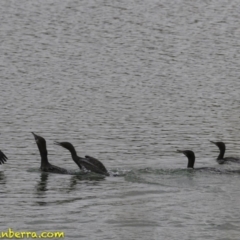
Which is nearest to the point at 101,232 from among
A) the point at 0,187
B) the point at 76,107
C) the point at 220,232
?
the point at 220,232

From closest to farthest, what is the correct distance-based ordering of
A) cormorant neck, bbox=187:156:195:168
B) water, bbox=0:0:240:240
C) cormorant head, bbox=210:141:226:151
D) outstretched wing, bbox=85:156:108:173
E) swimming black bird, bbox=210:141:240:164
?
water, bbox=0:0:240:240 < outstretched wing, bbox=85:156:108:173 < cormorant neck, bbox=187:156:195:168 < swimming black bird, bbox=210:141:240:164 < cormorant head, bbox=210:141:226:151

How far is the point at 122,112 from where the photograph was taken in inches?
979

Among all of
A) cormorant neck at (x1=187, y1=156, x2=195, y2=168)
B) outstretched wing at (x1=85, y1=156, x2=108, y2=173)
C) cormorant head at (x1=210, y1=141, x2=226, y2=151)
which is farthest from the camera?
cormorant head at (x1=210, y1=141, x2=226, y2=151)

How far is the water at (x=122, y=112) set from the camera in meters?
A: 15.2

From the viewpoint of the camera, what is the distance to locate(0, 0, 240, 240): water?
599 inches

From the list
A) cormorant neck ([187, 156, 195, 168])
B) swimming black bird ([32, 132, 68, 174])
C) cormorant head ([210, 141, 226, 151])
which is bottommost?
swimming black bird ([32, 132, 68, 174])

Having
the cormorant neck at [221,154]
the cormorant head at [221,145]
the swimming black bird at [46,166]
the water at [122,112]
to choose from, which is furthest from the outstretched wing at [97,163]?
the cormorant head at [221,145]

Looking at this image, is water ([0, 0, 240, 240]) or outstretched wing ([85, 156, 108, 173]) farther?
outstretched wing ([85, 156, 108, 173])

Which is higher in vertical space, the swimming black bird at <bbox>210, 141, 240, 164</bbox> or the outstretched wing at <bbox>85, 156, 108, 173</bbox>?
the swimming black bird at <bbox>210, 141, 240, 164</bbox>

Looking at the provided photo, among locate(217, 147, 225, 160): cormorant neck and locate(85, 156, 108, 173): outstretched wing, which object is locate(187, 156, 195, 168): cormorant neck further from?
locate(85, 156, 108, 173): outstretched wing

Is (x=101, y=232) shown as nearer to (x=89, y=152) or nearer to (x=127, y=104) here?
(x=89, y=152)

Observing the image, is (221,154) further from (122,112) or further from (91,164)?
(122,112)

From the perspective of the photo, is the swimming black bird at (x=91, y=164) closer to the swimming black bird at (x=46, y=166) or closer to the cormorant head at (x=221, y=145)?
the swimming black bird at (x=46, y=166)

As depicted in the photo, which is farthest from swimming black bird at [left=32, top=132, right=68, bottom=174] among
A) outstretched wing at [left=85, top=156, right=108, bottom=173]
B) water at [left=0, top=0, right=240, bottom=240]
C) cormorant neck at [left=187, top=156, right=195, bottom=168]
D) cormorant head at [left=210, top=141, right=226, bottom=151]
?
cormorant head at [left=210, top=141, right=226, bottom=151]
